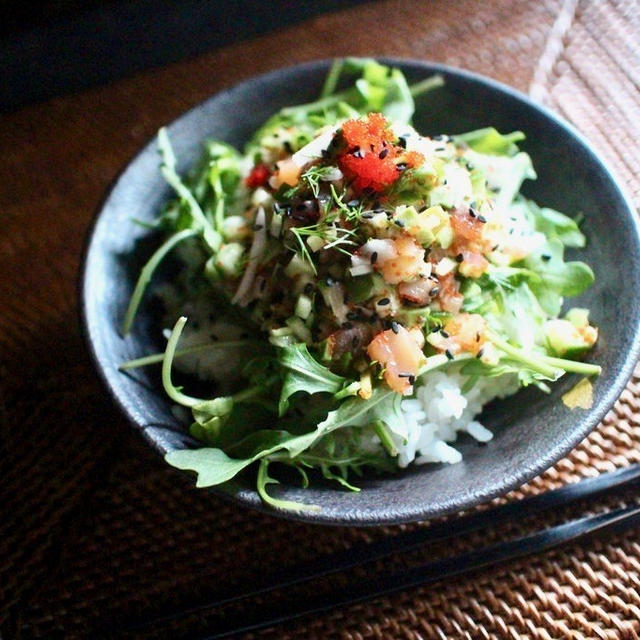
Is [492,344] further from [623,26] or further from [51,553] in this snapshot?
[623,26]

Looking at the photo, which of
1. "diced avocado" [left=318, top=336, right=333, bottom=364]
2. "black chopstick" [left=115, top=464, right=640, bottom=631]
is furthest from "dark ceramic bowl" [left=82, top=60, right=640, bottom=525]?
"diced avocado" [left=318, top=336, right=333, bottom=364]

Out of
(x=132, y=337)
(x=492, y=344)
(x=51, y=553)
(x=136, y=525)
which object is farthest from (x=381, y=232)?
(x=51, y=553)

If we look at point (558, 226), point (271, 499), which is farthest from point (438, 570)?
point (558, 226)

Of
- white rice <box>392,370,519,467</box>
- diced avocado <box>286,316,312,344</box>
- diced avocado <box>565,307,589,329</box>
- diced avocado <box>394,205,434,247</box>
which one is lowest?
white rice <box>392,370,519,467</box>

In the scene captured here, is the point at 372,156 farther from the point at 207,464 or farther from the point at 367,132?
the point at 207,464

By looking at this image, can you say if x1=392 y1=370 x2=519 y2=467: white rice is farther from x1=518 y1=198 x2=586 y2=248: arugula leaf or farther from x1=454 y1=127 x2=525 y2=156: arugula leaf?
x1=454 y1=127 x2=525 y2=156: arugula leaf

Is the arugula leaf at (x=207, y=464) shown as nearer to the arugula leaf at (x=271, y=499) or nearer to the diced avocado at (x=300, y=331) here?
the arugula leaf at (x=271, y=499)
